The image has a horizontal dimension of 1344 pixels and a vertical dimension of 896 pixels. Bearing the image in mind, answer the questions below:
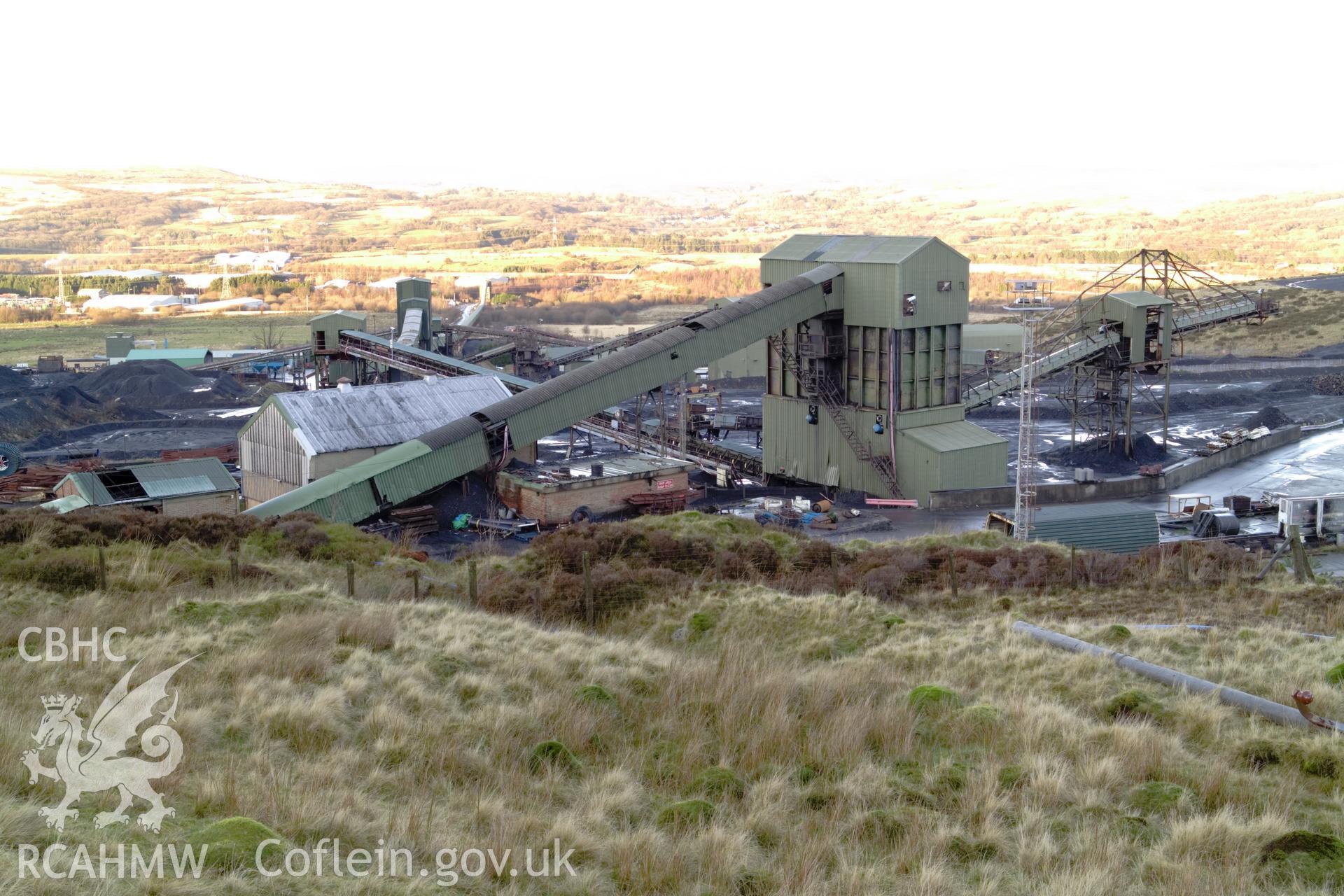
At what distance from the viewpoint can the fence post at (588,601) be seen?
65.9 ft

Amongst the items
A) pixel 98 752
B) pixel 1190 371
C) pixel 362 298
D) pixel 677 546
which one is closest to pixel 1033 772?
pixel 98 752

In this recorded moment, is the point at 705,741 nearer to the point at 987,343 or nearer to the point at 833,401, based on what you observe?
the point at 833,401

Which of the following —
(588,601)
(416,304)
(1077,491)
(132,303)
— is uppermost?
(416,304)

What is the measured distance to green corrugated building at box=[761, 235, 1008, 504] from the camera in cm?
4253

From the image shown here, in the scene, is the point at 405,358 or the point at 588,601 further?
the point at 405,358

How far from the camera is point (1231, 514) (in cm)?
3584

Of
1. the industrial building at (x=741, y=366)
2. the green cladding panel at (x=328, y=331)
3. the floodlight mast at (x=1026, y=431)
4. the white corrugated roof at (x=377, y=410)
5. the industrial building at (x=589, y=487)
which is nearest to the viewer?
the floodlight mast at (x=1026, y=431)

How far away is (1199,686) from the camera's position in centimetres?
1401

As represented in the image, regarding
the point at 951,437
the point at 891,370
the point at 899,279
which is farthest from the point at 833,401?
the point at 899,279

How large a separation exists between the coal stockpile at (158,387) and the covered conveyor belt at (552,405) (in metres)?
37.3

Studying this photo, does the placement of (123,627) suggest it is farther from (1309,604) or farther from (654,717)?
(1309,604)

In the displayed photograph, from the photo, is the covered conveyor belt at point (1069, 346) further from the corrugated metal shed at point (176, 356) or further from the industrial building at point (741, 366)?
the corrugated metal shed at point (176, 356)

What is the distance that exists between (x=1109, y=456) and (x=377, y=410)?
28.0 m

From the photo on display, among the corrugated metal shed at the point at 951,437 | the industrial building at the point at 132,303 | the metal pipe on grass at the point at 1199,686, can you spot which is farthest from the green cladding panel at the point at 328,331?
the industrial building at the point at 132,303
